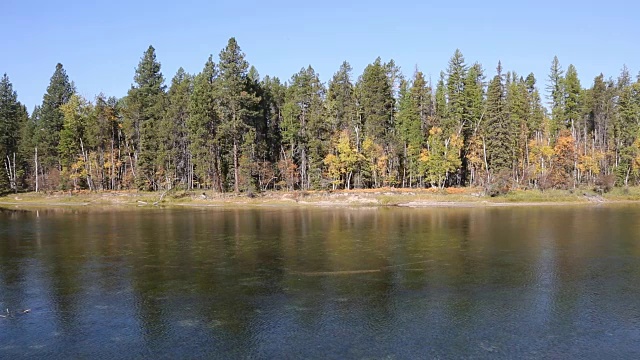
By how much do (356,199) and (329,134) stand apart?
59.4ft

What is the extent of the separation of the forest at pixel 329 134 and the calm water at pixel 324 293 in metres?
37.7

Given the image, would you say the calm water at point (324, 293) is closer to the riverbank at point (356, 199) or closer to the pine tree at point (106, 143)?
the riverbank at point (356, 199)

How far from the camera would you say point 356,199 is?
236 feet

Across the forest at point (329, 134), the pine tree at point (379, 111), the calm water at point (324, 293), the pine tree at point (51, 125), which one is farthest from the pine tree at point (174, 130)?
the calm water at point (324, 293)

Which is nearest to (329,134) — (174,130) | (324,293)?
(174,130)

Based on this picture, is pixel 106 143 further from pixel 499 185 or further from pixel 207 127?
pixel 499 185

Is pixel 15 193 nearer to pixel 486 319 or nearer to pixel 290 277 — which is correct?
pixel 290 277

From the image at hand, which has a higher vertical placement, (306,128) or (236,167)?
(306,128)

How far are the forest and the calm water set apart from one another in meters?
37.7

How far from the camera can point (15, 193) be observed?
89875 millimetres

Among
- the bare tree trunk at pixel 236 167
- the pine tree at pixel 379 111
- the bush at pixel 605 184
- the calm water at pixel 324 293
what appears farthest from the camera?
the pine tree at pixel 379 111

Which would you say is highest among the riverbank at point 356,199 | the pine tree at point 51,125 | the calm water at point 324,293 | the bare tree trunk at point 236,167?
the pine tree at point 51,125

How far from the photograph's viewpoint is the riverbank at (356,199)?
7006cm

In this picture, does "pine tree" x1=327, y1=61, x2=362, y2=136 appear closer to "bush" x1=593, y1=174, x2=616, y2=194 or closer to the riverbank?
the riverbank
